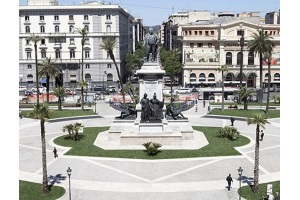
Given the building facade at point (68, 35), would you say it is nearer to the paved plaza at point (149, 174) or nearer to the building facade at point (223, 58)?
the building facade at point (223, 58)

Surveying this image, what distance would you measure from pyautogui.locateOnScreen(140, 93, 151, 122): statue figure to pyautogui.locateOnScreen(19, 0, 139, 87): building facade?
57360 mm

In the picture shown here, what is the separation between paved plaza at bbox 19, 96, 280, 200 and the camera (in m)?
26.4

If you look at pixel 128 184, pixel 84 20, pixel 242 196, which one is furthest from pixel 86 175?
pixel 84 20

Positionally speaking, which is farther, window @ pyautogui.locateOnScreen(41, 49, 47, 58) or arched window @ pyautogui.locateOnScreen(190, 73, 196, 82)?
arched window @ pyautogui.locateOnScreen(190, 73, 196, 82)

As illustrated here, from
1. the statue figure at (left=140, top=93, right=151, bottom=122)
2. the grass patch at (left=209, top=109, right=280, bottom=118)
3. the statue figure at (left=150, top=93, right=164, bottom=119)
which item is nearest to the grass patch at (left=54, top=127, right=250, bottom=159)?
the statue figure at (left=140, top=93, right=151, bottom=122)

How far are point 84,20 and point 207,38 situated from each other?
33018 millimetres

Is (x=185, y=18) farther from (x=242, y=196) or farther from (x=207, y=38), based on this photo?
(x=242, y=196)

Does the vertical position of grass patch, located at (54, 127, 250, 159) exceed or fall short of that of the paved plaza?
it exceeds it

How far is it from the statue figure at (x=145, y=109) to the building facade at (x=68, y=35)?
57360 mm

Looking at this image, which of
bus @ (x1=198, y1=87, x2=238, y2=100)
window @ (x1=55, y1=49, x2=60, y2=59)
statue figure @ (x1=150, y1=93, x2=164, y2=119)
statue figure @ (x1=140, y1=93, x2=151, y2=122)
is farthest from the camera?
window @ (x1=55, y1=49, x2=60, y2=59)

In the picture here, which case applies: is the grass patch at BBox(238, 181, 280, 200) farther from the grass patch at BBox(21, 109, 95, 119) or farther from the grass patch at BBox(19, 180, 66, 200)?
the grass patch at BBox(21, 109, 95, 119)

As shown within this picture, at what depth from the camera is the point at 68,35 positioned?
94688 millimetres

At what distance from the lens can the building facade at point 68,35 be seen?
93.6 meters

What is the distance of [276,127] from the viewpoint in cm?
5003
